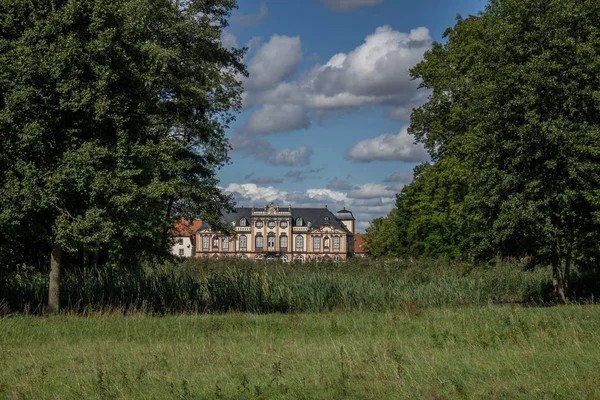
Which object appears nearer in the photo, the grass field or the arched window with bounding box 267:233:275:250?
the grass field

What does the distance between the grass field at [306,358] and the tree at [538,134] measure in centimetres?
568

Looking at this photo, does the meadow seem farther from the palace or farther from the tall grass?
the palace

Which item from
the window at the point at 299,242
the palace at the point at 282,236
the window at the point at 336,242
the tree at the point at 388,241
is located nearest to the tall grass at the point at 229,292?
the tree at the point at 388,241

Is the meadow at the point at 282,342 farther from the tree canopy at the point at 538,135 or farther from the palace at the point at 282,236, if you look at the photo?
the palace at the point at 282,236

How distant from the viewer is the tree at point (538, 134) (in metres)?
19.9

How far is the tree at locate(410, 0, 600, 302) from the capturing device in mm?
19938

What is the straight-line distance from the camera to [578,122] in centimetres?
2075

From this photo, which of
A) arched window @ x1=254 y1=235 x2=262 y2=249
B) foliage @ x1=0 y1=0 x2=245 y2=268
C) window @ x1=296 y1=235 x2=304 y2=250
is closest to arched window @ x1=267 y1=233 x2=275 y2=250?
arched window @ x1=254 y1=235 x2=262 y2=249

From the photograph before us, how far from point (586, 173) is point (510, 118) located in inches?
109

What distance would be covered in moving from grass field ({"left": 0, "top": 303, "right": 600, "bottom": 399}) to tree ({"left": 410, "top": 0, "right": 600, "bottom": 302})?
5.68 metres

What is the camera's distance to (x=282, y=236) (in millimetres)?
132000

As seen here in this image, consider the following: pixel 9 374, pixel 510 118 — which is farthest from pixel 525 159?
pixel 9 374

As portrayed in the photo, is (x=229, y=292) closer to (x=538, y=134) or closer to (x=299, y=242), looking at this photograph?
(x=538, y=134)

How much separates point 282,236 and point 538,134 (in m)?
113
